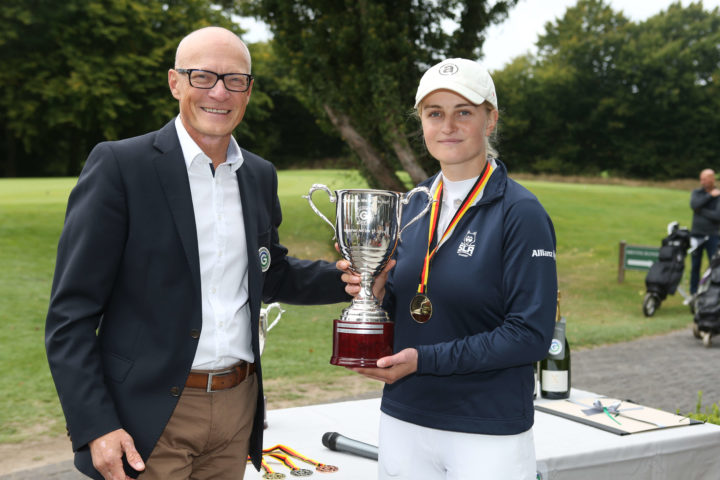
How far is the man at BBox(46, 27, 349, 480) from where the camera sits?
2.14 meters

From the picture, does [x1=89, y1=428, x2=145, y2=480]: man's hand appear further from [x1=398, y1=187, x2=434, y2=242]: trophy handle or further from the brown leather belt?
[x1=398, y1=187, x2=434, y2=242]: trophy handle

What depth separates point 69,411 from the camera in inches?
83.4

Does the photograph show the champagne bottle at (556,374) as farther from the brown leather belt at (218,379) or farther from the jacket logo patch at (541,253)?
the brown leather belt at (218,379)

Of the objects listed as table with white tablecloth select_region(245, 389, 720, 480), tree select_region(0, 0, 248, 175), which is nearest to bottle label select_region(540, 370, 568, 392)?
table with white tablecloth select_region(245, 389, 720, 480)

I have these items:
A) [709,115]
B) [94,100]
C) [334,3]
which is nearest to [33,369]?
[334,3]

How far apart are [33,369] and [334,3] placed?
9.26 m

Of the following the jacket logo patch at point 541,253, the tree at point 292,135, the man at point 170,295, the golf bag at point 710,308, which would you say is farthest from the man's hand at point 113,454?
→ the tree at point 292,135

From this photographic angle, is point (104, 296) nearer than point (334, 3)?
Yes

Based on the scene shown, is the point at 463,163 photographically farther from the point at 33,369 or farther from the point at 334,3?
the point at 334,3

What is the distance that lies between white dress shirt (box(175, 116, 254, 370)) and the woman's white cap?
773 millimetres

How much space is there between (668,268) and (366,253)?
11.4m

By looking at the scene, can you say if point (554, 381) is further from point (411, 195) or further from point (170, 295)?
point (170, 295)

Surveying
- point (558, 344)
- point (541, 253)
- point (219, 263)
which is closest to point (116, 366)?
point (219, 263)

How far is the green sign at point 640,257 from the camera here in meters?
14.8
